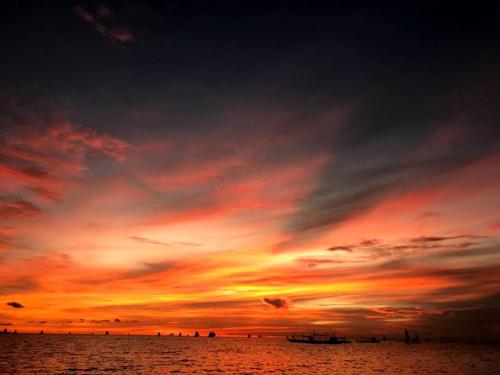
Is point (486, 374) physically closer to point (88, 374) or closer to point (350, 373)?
point (350, 373)

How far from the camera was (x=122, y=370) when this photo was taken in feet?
263

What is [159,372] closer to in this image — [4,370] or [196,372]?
[196,372]

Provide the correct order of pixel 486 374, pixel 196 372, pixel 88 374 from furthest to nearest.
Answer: pixel 486 374
pixel 196 372
pixel 88 374

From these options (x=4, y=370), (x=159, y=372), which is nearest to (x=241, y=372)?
(x=159, y=372)

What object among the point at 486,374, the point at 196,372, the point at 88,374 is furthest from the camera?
the point at 486,374

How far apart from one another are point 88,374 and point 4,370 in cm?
1696

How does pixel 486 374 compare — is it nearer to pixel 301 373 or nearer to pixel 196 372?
pixel 301 373

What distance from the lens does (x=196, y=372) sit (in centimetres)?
7962

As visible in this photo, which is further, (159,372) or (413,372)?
(413,372)

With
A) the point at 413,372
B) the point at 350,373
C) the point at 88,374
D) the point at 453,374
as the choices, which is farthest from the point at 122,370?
the point at 453,374

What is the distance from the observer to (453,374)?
84375 millimetres

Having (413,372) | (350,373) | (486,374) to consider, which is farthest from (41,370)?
(486,374)

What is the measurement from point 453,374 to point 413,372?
8.28 m

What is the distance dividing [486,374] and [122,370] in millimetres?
80156
